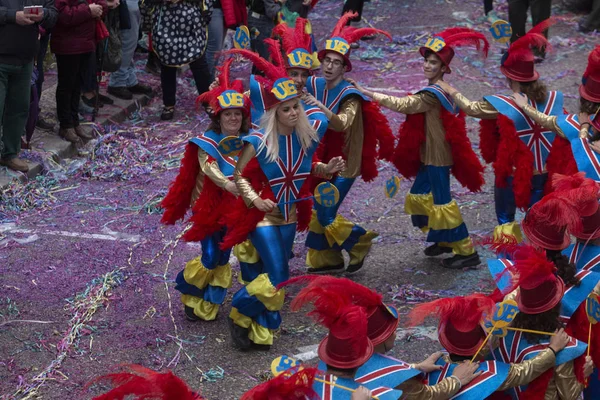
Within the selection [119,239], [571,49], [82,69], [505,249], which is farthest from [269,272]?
[571,49]

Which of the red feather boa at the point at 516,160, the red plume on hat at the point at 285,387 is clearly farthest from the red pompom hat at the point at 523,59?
the red plume on hat at the point at 285,387

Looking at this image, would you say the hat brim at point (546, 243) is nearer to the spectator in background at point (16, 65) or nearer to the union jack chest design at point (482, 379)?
the union jack chest design at point (482, 379)

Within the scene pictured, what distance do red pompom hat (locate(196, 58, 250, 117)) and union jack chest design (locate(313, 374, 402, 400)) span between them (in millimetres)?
2421

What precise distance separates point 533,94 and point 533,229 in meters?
1.89

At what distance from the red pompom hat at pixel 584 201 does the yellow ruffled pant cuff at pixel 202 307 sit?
2.39 m

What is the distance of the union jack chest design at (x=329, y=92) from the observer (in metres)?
6.42

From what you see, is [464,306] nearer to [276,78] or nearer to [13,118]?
[276,78]

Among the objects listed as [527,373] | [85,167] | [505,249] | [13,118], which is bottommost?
[85,167]

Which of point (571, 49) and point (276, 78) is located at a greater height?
point (276, 78)

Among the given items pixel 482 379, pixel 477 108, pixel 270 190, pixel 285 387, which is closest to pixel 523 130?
pixel 477 108

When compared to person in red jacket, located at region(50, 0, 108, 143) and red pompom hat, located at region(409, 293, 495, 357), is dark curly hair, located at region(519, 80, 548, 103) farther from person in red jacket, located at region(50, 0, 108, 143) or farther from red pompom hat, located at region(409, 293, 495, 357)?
person in red jacket, located at region(50, 0, 108, 143)

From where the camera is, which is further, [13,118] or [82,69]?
[82,69]

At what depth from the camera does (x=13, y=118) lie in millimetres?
7824

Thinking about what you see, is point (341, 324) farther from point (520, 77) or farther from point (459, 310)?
point (520, 77)
